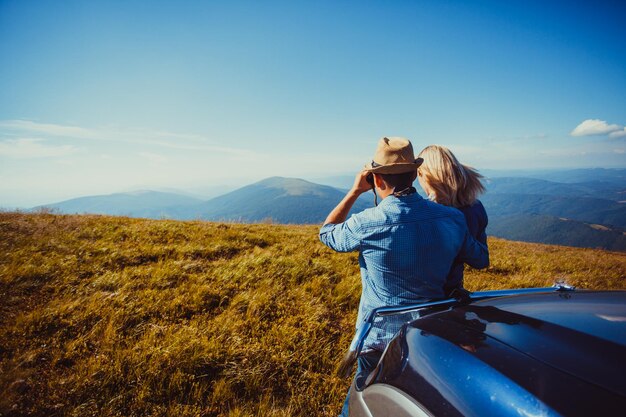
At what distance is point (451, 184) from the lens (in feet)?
9.80

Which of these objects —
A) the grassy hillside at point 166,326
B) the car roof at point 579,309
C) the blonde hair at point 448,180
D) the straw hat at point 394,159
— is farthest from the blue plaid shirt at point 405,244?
the grassy hillside at point 166,326

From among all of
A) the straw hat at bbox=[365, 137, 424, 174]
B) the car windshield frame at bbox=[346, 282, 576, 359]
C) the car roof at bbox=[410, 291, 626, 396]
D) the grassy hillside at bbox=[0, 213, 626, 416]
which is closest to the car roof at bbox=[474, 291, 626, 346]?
the car roof at bbox=[410, 291, 626, 396]

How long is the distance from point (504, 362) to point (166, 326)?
4.17m

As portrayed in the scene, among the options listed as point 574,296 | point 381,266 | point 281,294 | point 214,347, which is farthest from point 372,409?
point 281,294

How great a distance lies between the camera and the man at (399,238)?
6.98 feet

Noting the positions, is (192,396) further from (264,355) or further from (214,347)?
(264,355)

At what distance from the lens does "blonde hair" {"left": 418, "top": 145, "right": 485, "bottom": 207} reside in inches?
118

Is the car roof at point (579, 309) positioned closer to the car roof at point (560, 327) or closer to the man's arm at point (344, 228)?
the car roof at point (560, 327)

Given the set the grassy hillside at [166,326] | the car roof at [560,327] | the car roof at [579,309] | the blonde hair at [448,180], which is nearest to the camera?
A: the car roof at [560,327]

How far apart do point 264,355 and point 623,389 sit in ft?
10.9

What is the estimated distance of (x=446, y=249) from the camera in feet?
7.19

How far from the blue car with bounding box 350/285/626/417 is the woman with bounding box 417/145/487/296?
109 cm

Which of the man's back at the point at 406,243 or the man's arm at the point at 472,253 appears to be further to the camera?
the man's arm at the point at 472,253

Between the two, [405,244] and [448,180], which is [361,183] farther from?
[448,180]
